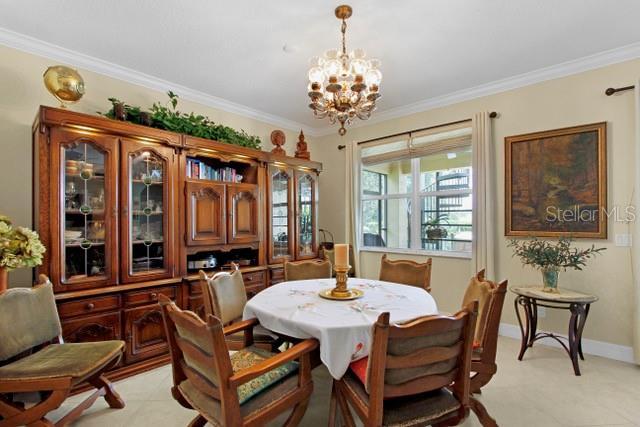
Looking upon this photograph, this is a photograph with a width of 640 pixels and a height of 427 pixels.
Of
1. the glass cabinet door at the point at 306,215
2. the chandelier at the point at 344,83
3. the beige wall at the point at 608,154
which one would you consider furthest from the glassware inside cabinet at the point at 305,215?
the chandelier at the point at 344,83

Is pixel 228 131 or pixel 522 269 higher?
pixel 228 131

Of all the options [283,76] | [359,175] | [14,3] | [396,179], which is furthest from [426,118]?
[14,3]

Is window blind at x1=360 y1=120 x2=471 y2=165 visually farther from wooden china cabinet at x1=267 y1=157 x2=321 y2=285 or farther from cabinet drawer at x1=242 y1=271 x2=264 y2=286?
cabinet drawer at x1=242 y1=271 x2=264 y2=286

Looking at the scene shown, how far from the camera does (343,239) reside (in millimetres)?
4645

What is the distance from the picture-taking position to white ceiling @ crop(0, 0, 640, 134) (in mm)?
2104

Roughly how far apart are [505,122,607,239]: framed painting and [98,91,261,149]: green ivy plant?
9.66 feet

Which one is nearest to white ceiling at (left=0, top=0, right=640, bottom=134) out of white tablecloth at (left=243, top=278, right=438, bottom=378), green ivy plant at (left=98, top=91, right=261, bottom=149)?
green ivy plant at (left=98, top=91, right=261, bottom=149)

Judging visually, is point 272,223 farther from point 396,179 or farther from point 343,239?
point 396,179

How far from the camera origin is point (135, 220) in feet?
8.81

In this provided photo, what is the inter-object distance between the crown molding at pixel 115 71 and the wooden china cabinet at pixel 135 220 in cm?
72

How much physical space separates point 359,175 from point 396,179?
0.53 m

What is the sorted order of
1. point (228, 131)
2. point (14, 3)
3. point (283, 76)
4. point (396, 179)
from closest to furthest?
1. point (14, 3)
2. point (283, 76)
3. point (228, 131)
4. point (396, 179)

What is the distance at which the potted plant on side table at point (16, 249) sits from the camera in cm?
194

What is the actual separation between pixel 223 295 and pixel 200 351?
3.11 feet
